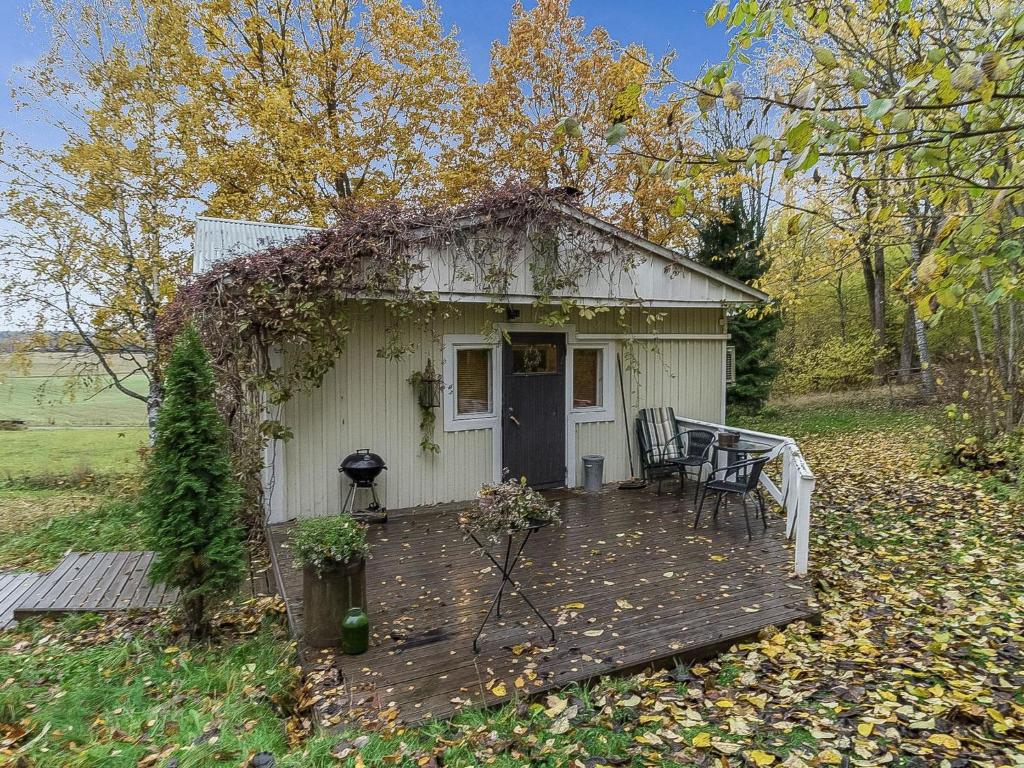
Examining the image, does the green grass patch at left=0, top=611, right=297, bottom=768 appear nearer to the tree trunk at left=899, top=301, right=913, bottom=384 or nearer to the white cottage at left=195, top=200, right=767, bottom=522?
the white cottage at left=195, top=200, right=767, bottom=522

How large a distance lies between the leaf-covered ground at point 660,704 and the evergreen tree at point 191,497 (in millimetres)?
466

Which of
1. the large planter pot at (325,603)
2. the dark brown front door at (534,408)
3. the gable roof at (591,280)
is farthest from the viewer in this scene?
the dark brown front door at (534,408)

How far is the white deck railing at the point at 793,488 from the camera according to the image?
167 inches

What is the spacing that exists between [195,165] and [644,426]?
9.33 m

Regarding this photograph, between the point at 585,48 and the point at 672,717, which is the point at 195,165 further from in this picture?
the point at 672,717

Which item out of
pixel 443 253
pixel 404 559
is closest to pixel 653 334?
pixel 443 253

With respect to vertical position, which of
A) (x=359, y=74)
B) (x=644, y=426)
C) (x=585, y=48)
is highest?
(x=585, y=48)

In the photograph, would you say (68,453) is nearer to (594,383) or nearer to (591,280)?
(594,383)

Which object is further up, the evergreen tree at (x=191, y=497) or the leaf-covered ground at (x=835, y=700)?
the evergreen tree at (x=191, y=497)

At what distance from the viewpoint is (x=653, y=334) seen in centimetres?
724

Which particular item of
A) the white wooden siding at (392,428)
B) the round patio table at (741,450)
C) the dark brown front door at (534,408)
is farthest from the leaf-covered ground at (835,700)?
the white wooden siding at (392,428)

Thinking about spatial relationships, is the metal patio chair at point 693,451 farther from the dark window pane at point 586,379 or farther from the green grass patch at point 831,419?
the green grass patch at point 831,419

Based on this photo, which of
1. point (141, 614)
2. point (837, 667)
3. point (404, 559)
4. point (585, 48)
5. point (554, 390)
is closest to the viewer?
point (837, 667)

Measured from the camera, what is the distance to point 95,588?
180 inches
